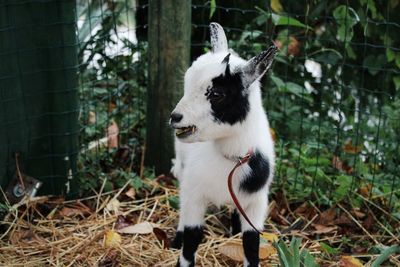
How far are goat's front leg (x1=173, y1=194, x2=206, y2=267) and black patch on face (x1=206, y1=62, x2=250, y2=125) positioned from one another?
21.5 inches

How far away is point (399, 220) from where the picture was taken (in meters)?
4.06

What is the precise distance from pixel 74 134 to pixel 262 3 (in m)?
1.66

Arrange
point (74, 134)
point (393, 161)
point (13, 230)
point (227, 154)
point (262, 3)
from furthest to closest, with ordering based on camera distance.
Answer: point (262, 3) < point (393, 161) < point (74, 134) < point (13, 230) < point (227, 154)

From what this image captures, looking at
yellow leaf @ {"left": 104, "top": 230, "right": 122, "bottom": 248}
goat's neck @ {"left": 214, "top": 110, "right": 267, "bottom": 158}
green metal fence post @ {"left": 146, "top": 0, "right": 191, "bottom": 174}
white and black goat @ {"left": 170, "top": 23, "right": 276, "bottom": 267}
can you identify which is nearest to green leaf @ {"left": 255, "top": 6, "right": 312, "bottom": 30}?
green metal fence post @ {"left": 146, "top": 0, "right": 191, "bottom": 174}

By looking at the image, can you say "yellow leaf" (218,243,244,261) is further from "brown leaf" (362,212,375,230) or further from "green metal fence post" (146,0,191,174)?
"green metal fence post" (146,0,191,174)

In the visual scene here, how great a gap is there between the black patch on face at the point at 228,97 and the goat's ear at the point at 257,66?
0.03 m

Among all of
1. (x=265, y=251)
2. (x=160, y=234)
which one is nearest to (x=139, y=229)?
(x=160, y=234)

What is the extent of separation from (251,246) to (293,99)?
218cm

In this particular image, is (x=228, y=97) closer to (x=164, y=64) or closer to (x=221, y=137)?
(x=221, y=137)

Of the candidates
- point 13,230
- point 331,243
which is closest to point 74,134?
point 13,230

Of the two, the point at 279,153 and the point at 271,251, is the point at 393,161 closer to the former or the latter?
the point at 279,153

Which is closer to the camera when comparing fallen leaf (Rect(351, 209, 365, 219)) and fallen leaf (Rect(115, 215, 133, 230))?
fallen leaf (Rect(115, 215, 133, 230))

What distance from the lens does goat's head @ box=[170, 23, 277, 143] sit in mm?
2877

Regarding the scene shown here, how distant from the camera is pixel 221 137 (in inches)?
121
